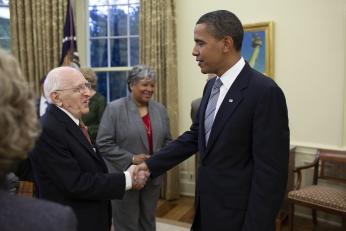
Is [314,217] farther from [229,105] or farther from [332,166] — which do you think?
[229,105]

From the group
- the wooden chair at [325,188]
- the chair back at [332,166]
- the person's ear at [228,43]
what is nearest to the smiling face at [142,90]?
the person's ear at [228,43]

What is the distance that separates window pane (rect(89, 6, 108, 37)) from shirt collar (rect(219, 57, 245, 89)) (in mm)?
3869

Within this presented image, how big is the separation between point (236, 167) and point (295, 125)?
2.50 metres

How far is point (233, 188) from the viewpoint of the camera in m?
1.64

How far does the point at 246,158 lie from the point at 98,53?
13.5 ft

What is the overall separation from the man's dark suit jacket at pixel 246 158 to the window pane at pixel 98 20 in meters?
3.90

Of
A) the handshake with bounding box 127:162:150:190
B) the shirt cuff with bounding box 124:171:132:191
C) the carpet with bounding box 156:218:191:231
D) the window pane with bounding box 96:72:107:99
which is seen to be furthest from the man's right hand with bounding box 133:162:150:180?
the window pane with bounding box 96:72:107:99

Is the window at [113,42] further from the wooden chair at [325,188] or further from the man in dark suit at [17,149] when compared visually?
the man in dark suit at [17,149]

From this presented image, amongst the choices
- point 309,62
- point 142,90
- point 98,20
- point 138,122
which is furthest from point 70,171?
point 98,20

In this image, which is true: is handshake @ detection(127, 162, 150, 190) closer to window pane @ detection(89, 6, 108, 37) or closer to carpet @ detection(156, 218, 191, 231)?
carpet @ detection(156, 218, 191, 231)

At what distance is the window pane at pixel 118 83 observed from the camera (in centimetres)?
518

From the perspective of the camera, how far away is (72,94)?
174 cm

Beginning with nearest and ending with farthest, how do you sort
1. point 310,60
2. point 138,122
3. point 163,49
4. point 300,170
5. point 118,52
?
1. point 138,122
2. point 300,170
3. point 310,60
4. point 163,49
5. point 118,52

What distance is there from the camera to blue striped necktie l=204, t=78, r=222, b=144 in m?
1.76
